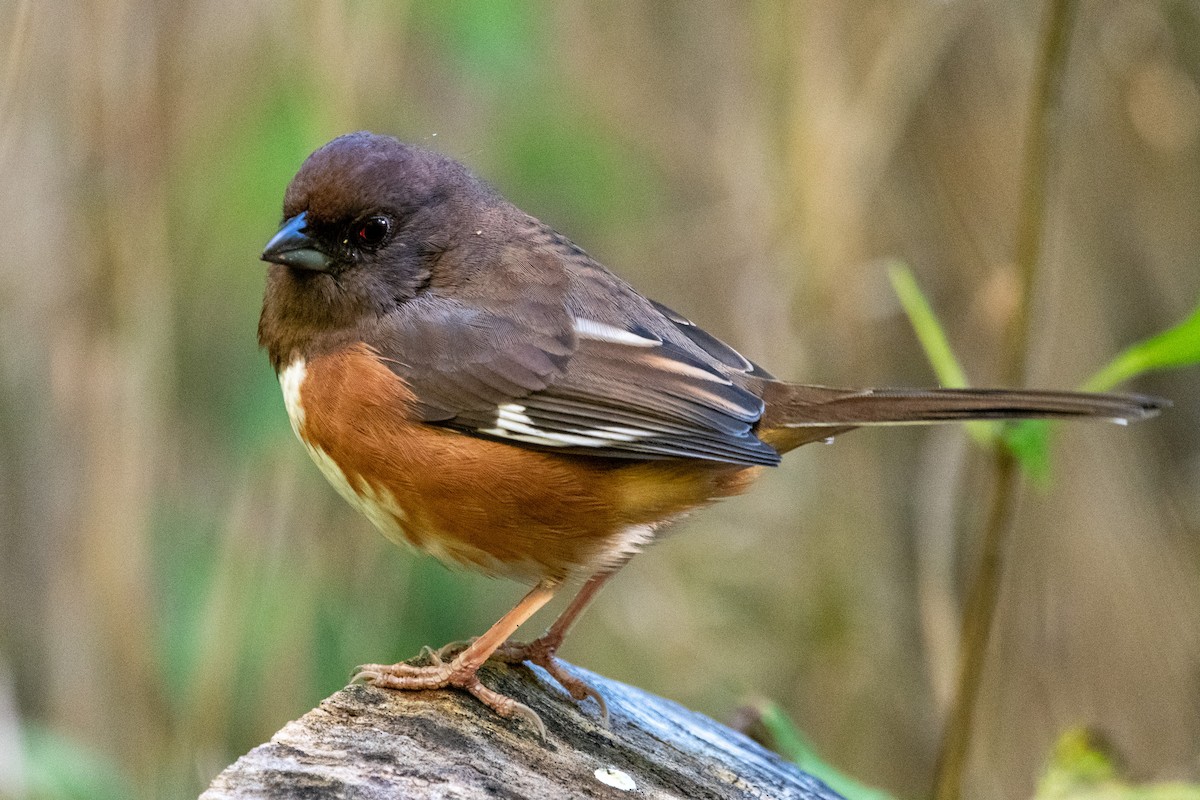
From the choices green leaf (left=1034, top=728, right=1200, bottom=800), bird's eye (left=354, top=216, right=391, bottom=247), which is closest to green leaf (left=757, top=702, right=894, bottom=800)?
green leaf (left=1034, top=728, right=1200, bottom=800)

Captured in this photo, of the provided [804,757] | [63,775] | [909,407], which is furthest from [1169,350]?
[63,775]

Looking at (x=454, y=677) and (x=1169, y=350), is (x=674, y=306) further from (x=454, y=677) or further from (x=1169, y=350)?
(x=454, y=677)

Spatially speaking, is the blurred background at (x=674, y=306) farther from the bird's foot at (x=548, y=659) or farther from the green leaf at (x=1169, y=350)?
the green leaf at (x=1169, y=350)

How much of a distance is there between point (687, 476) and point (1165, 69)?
3.16m

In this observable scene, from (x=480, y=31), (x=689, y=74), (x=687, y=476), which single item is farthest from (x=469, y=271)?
(x=689, y=74)

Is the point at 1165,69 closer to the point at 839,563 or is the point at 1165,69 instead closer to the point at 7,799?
the point at 839,563

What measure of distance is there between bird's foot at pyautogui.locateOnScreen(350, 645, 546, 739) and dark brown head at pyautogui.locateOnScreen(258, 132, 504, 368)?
787mm

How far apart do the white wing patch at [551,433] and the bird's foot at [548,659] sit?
1.46 ft

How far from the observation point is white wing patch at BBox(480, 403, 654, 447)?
2.73 meters

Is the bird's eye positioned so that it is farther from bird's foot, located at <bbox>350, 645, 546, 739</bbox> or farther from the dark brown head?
bird's foot, located at <bbox>350, 645, 546, 739</bbox>

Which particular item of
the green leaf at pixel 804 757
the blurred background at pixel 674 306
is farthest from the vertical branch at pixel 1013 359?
the blurred background at pixel 674 306

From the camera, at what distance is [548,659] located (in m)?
2.81

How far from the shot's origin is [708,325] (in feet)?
18.8

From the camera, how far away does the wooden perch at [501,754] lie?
190cm
